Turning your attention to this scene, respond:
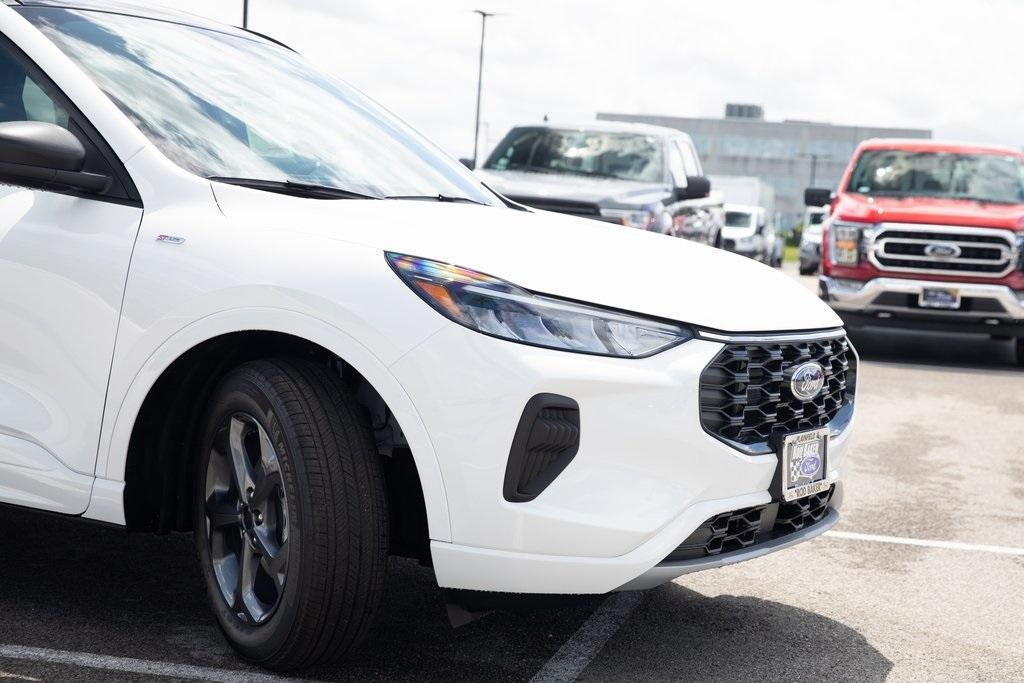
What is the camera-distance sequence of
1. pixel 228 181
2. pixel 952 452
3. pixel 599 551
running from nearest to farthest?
pixel 599 551, pixel 228 181, pixel 952 452

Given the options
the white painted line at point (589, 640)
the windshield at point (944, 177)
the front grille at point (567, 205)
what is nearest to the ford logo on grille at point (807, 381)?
the white painted line at point (589, 640)

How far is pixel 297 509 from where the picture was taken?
129 inches

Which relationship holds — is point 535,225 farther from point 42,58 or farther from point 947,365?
point 947,365

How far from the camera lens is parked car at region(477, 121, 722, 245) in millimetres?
11484

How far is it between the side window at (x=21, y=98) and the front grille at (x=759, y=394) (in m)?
1.93

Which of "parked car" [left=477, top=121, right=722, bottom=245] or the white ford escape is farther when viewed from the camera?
"parked car" [left=477, top=121, right=722, bottom=245]

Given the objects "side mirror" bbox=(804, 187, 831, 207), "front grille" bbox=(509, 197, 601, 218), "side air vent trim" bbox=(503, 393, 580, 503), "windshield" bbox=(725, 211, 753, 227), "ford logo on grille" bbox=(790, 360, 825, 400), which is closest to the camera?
"side air vent trim" bbox=(503, 393, 580, 503)

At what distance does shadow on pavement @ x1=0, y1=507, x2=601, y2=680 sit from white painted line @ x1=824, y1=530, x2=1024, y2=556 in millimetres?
1550

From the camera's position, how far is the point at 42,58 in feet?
12.5

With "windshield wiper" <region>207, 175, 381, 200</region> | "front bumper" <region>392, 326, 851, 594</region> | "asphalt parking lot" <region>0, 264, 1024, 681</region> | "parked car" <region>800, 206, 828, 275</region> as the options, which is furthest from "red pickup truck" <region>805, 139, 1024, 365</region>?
"parked car" <region>800, 206, 828, 275</region>

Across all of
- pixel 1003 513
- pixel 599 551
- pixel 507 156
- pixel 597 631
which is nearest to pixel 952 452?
pixel 1003 513

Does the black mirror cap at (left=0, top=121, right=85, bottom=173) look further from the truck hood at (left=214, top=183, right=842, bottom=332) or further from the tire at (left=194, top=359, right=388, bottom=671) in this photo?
the tire at (left=194, top=359, right=388, bottom=671)

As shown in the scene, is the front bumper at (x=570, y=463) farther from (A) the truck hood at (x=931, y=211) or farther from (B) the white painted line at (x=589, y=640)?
(A) the truck hood at (x=931, y=211)

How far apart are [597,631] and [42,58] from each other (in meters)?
2.29
